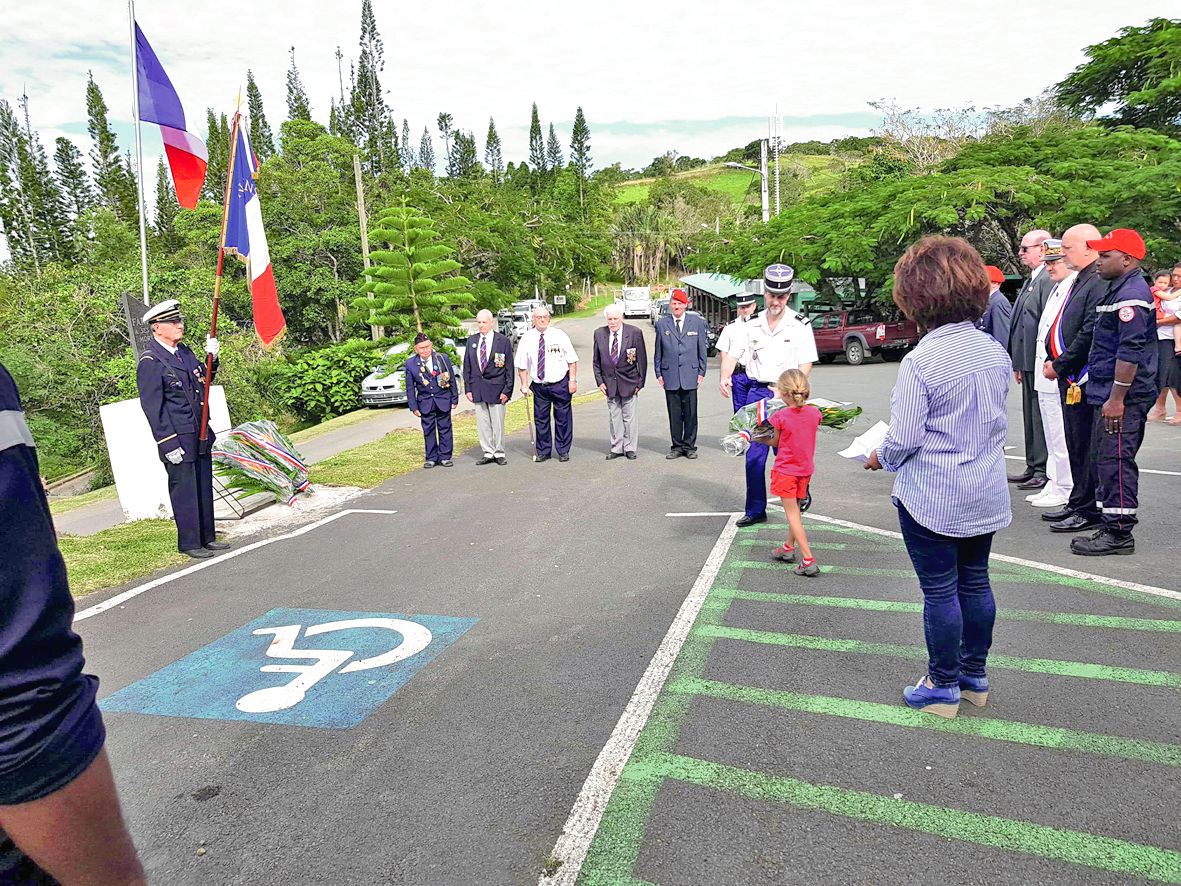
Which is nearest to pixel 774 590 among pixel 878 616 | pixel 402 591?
pixel 878 616

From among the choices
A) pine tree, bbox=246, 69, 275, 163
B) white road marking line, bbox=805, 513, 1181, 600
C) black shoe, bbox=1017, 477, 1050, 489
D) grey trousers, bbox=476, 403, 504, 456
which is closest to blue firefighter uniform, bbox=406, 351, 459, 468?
grey trousers, bbox=476, 403, 504, 456

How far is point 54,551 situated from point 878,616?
4463 mm

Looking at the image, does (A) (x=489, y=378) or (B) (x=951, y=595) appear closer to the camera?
(B) (x=951, y=595)

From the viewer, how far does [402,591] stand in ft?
19.7

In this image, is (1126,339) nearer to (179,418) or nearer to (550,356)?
(550,356)

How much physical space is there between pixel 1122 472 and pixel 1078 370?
103 cm

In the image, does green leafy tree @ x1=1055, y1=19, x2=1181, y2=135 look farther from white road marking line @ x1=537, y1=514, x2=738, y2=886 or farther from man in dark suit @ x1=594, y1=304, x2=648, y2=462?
white road marking line @ x1=537, y1=514, x2=738, y2=886

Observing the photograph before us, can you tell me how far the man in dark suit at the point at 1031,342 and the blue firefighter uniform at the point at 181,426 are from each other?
7.82 m

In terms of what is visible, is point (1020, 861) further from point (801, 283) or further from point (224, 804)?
point (801, 283)

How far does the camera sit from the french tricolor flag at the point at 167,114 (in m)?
8.63

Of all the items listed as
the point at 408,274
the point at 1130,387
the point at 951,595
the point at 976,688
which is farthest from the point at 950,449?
the point at 408,274

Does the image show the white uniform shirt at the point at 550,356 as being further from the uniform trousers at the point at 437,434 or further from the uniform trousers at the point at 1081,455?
the uniform trousers at the point at 1081,455

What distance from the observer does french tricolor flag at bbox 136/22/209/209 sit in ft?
28.3

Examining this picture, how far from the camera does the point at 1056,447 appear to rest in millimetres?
7492
